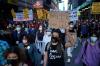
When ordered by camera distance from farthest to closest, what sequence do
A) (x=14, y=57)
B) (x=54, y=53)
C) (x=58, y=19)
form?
1. (x=58, y=19)
2. (x=54, y=53)
3. (x=14, y=57)

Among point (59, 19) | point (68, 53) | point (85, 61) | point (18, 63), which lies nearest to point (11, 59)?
point (18, 63)

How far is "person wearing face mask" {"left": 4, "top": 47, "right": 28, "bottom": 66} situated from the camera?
6.07 metres

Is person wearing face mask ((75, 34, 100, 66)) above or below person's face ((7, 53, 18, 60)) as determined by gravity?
below

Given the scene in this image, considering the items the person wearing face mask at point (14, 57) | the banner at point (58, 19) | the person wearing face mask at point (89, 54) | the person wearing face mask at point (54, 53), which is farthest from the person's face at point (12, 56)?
the banner at point (58, 19)

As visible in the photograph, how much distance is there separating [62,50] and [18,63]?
2.87 meters

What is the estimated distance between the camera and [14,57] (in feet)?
19.8

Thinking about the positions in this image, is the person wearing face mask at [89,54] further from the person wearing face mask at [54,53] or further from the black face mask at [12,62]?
the black face mask at [12,62]

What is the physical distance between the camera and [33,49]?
33.6 ft

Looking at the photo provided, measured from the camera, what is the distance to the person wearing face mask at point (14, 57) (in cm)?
607

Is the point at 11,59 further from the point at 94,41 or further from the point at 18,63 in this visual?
the point at 94,41

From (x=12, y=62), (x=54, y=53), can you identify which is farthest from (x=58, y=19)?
(x=12, y=62)

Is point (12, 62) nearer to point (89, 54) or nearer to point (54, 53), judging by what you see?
point (54, 53)

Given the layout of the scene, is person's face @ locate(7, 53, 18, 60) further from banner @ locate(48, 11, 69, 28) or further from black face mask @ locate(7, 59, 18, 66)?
banner @ locate(48, 11, 69, 28)

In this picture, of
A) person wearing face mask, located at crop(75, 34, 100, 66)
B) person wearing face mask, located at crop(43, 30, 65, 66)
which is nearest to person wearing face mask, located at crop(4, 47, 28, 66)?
person wearing face mask, located at crop(43, 30, 65, 66)
